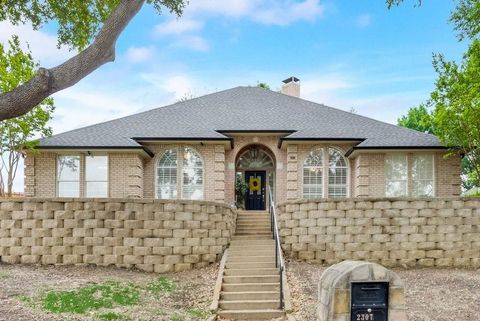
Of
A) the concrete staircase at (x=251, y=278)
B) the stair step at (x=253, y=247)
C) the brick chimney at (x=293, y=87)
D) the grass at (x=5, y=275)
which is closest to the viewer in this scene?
the concrete staircase at (x=251, y=278)

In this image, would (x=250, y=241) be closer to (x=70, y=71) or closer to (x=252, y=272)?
(x=252, y=272)

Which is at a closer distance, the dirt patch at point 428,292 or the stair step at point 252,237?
the dirt patch at point 428,292

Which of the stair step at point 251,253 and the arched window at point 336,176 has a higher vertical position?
the arched window at point 336,176

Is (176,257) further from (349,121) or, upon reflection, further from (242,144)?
(349,121)

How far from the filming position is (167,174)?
61.4ft

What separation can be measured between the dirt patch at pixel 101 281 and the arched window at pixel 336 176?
738 centimetres

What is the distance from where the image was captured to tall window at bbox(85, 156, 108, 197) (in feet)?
59.0

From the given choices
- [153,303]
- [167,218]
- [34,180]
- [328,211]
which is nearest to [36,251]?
[167,218]

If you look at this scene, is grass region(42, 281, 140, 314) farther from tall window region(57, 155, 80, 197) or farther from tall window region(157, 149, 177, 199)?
tall window region(57, 155, 80, 197)

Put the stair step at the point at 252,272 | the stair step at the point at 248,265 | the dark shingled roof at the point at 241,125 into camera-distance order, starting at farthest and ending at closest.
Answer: the dark shingled roof at the point at 241,125 < the stair step at the point at 248,265 < the stair step at the point at 252,272

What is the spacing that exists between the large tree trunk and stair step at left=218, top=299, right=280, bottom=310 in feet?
17.9

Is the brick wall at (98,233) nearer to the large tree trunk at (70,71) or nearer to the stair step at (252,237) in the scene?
the stair step at (252,237)

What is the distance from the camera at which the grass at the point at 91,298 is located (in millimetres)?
9109

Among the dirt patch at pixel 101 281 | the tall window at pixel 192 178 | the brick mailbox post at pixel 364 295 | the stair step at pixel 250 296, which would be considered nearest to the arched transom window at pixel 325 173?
the tall window at pixel 192 178
